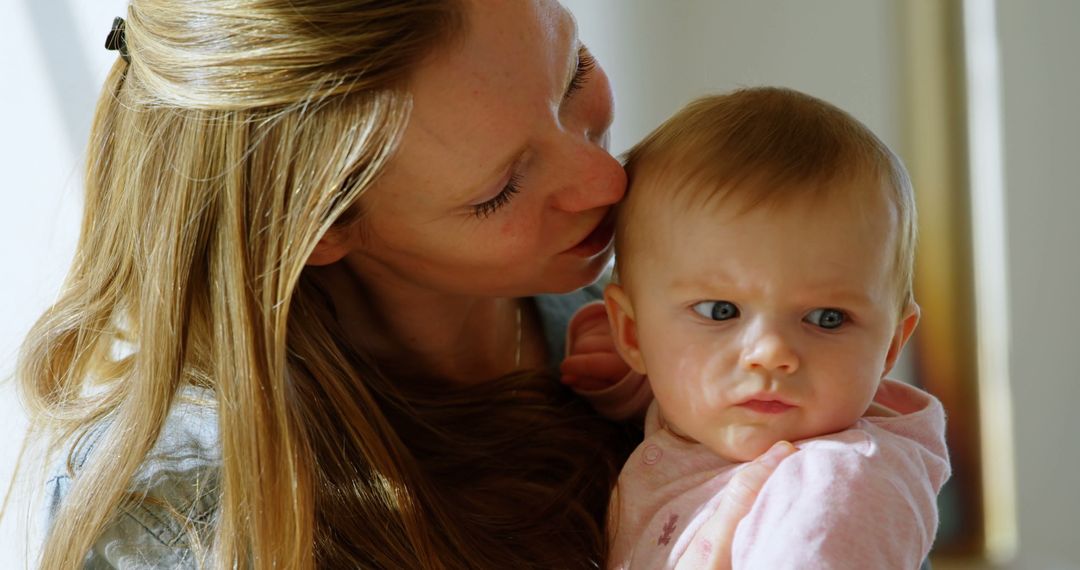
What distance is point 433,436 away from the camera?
4.06 ft

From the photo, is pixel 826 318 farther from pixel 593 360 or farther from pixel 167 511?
pixel 167 511

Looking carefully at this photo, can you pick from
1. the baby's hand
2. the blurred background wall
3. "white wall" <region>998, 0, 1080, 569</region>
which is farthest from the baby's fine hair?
"white wall" <region>998, 0, 1080, 569</region>

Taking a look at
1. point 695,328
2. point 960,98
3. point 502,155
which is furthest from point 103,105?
point 960,98

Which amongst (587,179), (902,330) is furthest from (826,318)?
(587,179)

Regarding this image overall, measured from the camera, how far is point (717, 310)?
3.39 feet

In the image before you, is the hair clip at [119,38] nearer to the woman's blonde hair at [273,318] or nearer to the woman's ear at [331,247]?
the woman's blonde hair at [273,318]

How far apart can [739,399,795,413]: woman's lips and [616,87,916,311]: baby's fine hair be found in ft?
0.50

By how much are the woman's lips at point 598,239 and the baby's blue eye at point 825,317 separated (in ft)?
0.84

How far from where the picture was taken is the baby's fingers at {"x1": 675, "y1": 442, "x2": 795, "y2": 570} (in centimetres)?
95

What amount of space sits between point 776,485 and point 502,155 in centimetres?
38

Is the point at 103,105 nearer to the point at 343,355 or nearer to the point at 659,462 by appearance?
the point at 343,355

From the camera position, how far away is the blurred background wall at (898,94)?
1.84 metres

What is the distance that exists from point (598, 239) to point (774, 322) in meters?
0.27

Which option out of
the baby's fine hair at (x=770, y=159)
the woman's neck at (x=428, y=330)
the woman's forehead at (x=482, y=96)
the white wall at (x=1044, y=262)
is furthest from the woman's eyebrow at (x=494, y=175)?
the white wall at (x=1044, y=262)
